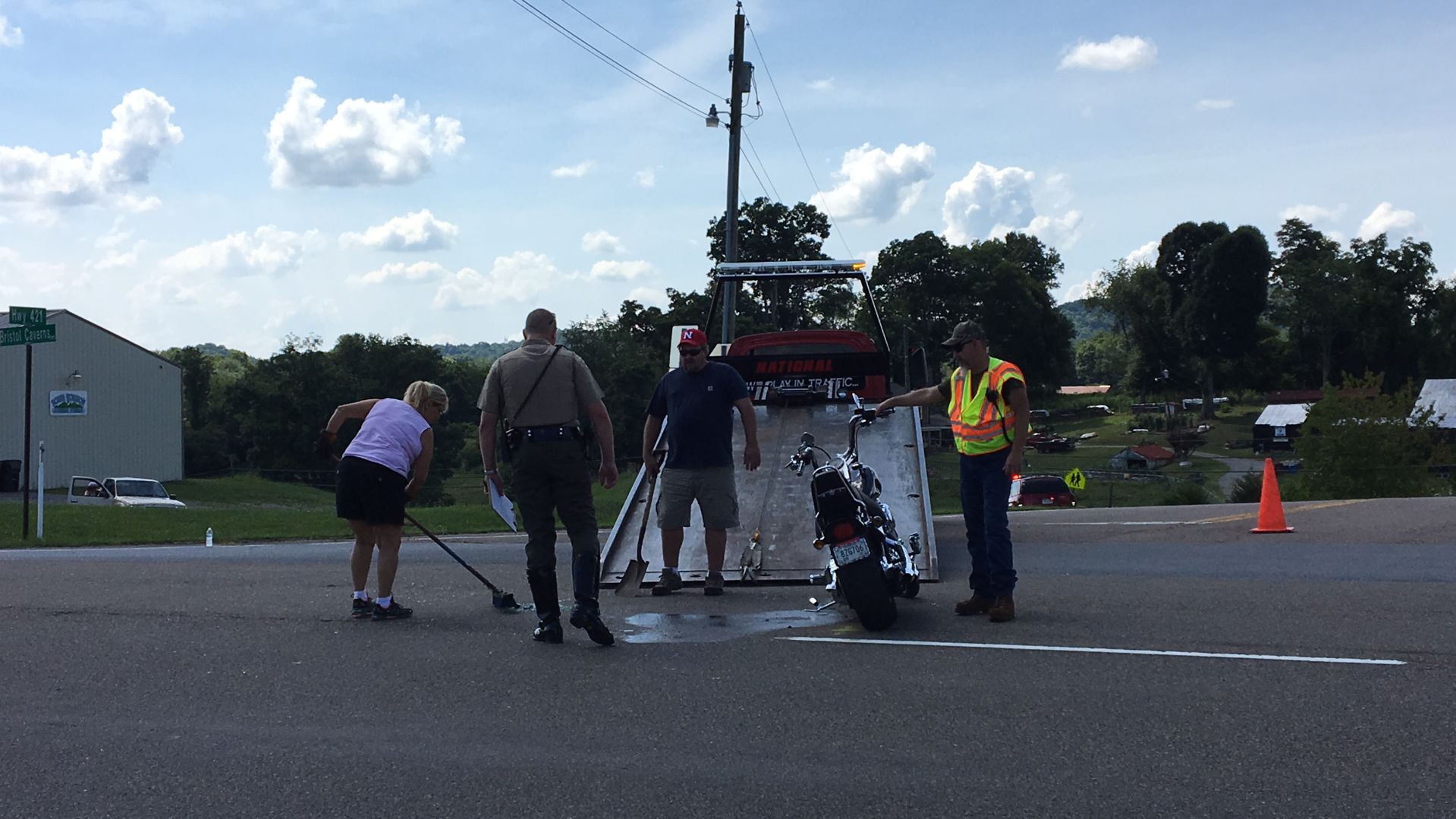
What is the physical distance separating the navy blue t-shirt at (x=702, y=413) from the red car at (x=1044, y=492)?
3265 centimetres

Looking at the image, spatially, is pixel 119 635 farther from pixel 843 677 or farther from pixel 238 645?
pixel 843 677

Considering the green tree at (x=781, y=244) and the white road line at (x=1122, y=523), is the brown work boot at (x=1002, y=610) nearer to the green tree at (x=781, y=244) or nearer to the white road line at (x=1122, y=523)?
the white road line at (x=1122, y=523)

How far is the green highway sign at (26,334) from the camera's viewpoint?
67.8 ft

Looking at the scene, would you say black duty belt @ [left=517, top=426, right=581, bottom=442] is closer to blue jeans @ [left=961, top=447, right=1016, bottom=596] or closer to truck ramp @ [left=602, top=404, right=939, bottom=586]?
truck ramp @ [left=602, top=404, right=939, bottom=586]

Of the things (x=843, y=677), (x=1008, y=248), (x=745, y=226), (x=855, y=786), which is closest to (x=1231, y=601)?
(x=843, y=677)

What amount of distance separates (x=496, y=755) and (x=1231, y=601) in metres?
5.39

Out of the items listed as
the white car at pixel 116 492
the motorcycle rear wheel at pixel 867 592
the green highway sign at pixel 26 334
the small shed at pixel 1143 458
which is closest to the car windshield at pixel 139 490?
the white car at pixel 116 492

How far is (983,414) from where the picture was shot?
26.2 feet

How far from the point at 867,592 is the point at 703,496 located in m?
1.75

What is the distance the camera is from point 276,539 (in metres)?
20.5

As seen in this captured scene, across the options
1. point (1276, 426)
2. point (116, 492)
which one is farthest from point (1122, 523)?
point (1276, 426)

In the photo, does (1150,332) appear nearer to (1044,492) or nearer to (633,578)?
(1044,492)

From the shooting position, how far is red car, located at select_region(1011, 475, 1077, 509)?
134ft

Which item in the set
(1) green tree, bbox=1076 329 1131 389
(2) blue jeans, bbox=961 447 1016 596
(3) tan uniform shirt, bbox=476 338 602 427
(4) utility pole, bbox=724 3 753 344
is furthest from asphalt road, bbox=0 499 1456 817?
(1) green tree, bbox=1076 329 1131 389
